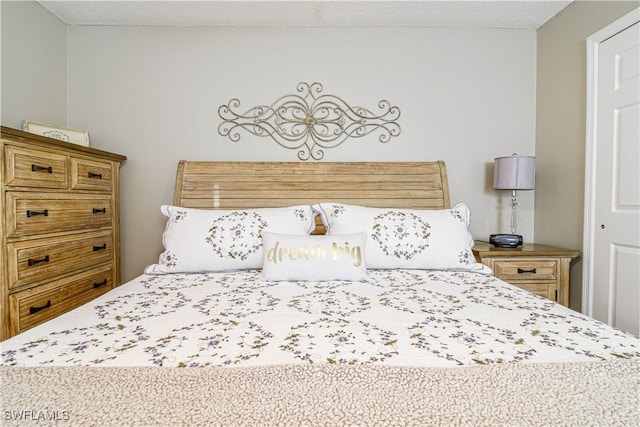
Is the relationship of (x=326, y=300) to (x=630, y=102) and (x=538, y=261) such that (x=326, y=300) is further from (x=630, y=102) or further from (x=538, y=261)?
(x=630, y=102)

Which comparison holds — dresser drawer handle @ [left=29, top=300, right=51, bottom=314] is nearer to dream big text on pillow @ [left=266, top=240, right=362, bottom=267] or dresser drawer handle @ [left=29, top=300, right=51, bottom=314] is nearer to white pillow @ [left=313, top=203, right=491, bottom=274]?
dream big text on pillow @ [left=266, top=240, right=362, bottom=267]

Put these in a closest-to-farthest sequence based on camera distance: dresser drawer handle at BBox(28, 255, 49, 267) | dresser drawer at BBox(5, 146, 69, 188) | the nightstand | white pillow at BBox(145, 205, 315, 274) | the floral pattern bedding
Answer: the floral pattern bedding < dresser drawer at BBox(5, 146, 69, 188) < dresser drawer handle at BBox(28, 255, 49, 267) < white pillow at BBox(145, 205, 315, 274) < the nightstand

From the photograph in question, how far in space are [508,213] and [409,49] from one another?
1.53 meters

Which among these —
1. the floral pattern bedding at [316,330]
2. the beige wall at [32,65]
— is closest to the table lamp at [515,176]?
the floral pattern bedding at [316,330]

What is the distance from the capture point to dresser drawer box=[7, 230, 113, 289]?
164 cm

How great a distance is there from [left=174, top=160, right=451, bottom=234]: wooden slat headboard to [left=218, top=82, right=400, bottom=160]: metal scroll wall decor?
21cm

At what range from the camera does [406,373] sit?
76cm

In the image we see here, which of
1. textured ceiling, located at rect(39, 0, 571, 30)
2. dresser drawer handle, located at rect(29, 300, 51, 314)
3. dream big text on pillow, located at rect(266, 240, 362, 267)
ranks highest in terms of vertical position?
textured ceiling, located at rect(39, 0, 571, 30)

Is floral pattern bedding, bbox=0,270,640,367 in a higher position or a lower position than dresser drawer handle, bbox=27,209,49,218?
lower

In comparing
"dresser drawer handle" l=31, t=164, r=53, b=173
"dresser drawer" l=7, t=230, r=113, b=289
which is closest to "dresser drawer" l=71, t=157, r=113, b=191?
"dresser drawer handle" l=31, t=164, r=53, b=173

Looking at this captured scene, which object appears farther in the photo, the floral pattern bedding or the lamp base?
the lamp base

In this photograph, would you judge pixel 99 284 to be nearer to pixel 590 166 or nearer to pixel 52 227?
pixel 52 227

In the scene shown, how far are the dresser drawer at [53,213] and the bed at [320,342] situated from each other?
22.2 inches

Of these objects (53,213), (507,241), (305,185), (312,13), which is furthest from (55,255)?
(507,241)
